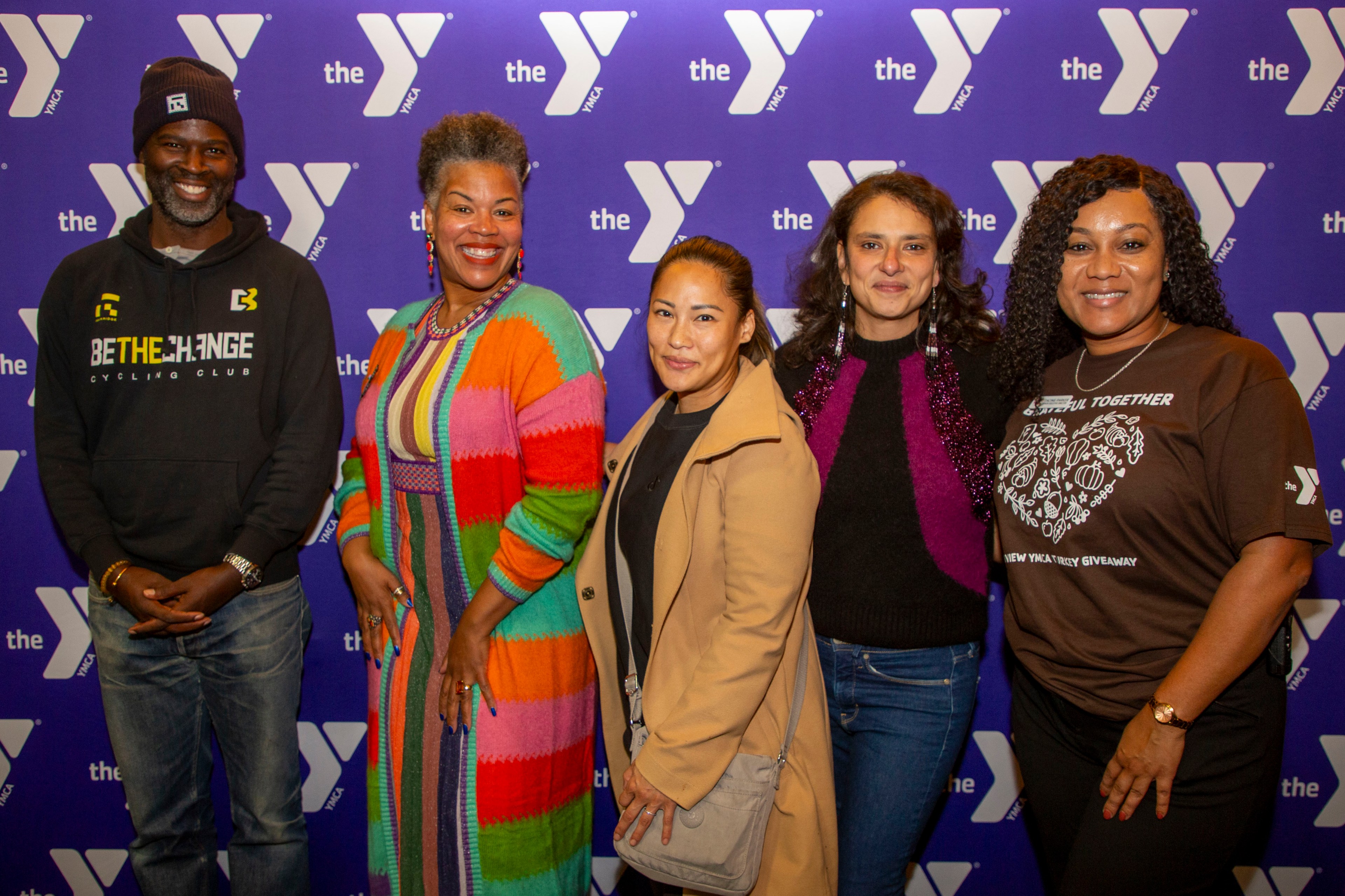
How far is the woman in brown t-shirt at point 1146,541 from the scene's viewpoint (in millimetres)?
1376

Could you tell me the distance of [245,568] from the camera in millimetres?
1963

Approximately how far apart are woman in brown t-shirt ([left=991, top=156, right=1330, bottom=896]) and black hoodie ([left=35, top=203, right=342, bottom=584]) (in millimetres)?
1781

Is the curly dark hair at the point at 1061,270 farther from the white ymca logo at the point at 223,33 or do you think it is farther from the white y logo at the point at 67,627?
the white y logo at the point at 67,627

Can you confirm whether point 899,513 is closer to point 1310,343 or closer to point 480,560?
point 480,560

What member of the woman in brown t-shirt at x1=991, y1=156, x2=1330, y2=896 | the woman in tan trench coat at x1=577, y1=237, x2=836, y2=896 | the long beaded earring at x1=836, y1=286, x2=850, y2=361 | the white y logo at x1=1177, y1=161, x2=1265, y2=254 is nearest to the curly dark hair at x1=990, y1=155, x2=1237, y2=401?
the woman in brown t-shirt at x1=991, y1=156, x2=1330, y2=896

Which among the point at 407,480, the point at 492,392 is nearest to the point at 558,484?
the point at 492,392

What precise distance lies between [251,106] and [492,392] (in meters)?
1.41

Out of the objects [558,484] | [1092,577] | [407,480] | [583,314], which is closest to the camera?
[1092,577]

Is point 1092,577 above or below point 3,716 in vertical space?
above

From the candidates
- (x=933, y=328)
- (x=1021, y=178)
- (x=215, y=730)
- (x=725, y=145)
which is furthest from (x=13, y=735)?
(x=1021, y=178)

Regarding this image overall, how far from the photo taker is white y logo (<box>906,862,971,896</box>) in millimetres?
2471

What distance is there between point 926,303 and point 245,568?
5.96 ft

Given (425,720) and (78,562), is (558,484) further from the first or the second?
(78,562)

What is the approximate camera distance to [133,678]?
203 centimetres
